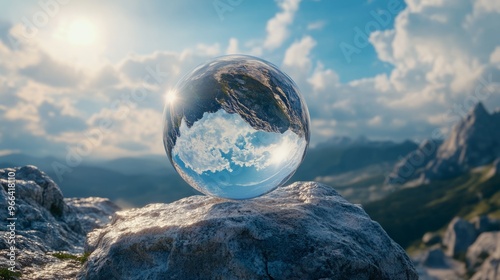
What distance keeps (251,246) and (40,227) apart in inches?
385

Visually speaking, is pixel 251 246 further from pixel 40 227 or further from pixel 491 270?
pixel 491 270

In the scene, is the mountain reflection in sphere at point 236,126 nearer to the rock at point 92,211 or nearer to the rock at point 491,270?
the rock at point 92,211

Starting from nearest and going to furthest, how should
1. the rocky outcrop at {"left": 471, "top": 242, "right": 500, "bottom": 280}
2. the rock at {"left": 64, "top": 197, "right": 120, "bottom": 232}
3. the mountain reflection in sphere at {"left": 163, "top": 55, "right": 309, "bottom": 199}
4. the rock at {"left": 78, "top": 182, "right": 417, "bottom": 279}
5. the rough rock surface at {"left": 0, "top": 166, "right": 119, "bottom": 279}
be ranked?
1. the rock at {"left": 78, "top": 182, "right": 417, "bottom": 279}
2. the mountain reflection in sphere at {"left": 163, "top": 55, "right": 309, "bottom": 199}
3. the rough rock surface at {"left": 0, "top": 166, "right": 119, "bottom": 279}
4. the rock at {"left": 64, "top": 197, "right": 120, "bottom": 232}
5. the rocky outcrop at {"left": 471, "top": 242, "right": 500, "bottom": 280}

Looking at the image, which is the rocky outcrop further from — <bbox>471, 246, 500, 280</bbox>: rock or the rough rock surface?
the rough rock surface

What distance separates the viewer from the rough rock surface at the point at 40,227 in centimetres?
1121

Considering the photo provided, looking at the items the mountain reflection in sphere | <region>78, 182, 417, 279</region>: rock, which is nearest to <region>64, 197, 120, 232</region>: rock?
<region>78, 182, 417, 279</region>: rock

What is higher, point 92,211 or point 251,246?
point 92,211

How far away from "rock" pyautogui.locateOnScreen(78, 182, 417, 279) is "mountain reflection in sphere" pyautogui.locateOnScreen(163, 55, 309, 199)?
837 mm

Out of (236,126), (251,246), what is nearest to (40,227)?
(236,126)

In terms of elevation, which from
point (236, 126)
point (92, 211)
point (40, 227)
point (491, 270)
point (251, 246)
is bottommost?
point (251, 246)

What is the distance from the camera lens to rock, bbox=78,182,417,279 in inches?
339

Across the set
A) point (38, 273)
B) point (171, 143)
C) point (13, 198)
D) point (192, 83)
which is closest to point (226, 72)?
Answer: point (192, 83)

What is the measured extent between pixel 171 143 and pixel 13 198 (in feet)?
24.1

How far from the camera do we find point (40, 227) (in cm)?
1480
